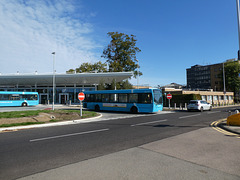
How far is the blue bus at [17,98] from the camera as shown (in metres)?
30.7

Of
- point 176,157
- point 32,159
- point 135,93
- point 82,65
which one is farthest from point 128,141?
point 82,65

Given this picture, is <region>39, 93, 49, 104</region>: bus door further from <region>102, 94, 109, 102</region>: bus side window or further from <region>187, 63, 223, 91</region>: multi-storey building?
<region>187, 63, 223, 91</region>: multi-storey building

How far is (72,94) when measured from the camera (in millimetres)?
44094

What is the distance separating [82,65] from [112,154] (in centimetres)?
5080

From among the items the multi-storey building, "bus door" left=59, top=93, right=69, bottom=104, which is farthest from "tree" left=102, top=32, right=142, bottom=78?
the multi-storey building

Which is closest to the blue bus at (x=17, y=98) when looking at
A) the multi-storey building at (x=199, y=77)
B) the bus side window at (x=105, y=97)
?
the bus side window at (x=105, y=97)

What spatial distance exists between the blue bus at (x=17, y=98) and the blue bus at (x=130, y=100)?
55.5ft

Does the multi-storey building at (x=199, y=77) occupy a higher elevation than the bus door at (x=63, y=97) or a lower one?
higher

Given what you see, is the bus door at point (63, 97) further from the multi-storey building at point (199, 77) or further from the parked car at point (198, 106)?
the multi-storey building at point (199, 77)

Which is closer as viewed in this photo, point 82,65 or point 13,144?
point 13,144

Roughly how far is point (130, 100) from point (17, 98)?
77.4 feet

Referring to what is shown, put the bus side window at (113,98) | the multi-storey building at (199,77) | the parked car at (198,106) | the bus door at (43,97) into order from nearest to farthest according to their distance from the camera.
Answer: the bus side window at (113,98), the parked car at (198,106), the bus door at (43,97), the multi-storey building at (199,77)

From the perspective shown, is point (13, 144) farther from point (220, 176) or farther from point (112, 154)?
point (220, 176)

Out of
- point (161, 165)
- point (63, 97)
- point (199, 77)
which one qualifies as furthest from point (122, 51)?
point (199, 77)
